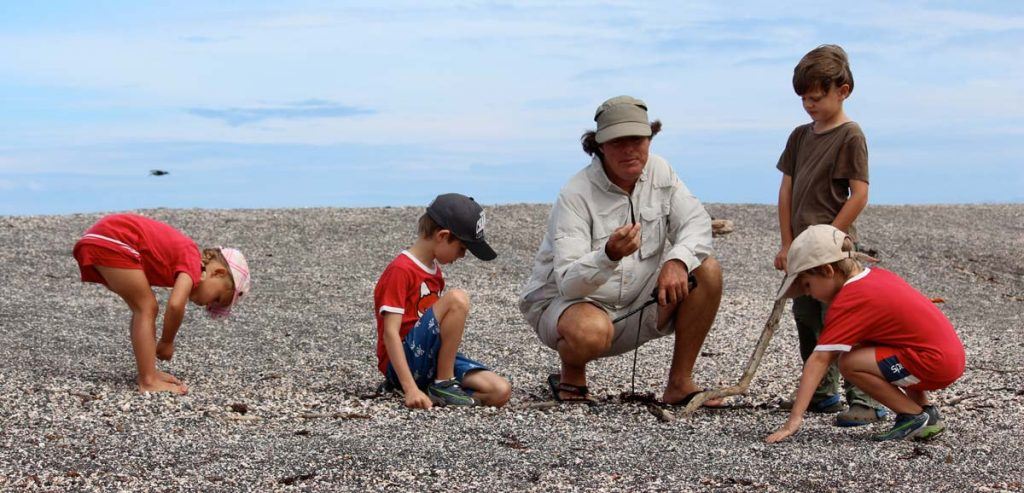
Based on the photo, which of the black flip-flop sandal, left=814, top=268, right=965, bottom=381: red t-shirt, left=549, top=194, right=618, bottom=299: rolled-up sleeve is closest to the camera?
left=814, top=268, right=965, bottom=381: red t-shirt

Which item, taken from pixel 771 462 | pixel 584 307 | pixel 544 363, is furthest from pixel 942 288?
pixel 771 462

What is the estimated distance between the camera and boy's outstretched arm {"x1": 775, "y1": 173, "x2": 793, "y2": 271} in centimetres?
550

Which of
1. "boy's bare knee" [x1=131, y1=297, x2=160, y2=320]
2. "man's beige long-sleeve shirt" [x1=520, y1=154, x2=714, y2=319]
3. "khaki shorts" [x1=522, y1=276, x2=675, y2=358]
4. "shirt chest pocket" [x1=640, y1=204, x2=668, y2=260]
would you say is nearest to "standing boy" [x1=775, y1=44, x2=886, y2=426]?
"man's beige long-sleeve shirt" [x1=520, y1=154, x2=714, y2=319]

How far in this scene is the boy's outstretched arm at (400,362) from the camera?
518 centimetres

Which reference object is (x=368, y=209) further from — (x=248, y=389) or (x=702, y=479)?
(x=702, y=479)

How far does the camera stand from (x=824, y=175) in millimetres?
5324

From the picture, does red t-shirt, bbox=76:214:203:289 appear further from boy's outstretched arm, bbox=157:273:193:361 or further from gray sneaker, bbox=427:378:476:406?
gray sneaker, bbox=427:378:476:406

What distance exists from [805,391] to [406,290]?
195 centimetres

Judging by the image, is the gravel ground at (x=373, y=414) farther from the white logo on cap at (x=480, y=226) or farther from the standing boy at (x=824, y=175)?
the white logo on cap at (x=480, y=226)

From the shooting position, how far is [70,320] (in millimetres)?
8539

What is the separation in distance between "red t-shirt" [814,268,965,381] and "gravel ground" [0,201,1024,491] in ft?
1.19

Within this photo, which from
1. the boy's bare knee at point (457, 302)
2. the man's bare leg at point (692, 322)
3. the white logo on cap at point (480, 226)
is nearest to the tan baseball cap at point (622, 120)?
the white logo on cap at point (480, 226)

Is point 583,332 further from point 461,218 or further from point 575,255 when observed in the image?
point 461,218

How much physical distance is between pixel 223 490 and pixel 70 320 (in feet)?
17.8
